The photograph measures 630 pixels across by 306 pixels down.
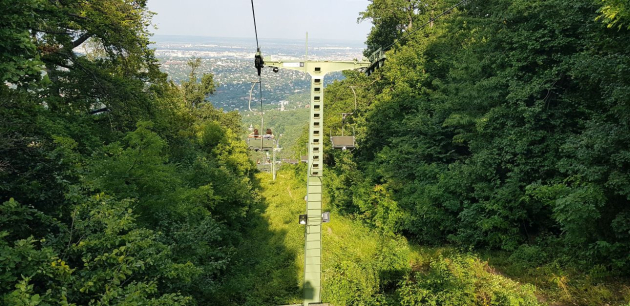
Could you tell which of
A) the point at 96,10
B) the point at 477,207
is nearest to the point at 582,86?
the point at 477,207

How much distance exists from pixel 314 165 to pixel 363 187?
43.5 ft

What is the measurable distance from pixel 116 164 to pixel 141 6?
30.9 ft

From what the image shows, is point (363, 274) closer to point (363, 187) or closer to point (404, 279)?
point (404, 279)

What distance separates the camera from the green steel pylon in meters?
8.27

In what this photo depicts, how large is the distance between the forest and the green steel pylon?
4.99 ft

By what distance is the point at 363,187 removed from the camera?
838 inches

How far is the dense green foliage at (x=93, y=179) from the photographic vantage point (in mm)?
5098

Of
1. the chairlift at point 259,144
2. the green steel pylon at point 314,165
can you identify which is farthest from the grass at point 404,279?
the chairlift at point 259,144

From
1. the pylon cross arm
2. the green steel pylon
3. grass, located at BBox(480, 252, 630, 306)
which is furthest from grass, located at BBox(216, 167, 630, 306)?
the pylon cross arm

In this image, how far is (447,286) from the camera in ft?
29.2

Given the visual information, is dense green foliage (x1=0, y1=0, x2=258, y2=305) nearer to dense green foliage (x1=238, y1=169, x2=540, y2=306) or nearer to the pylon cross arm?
dense green foliage (x1=238, y1=169, x2=540, y2=306)

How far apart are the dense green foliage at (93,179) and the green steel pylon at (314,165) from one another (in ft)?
6.75

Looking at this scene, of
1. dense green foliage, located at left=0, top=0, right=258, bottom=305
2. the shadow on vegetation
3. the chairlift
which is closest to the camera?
dense green foliage, located at left=0, top=0, right=258, bottom=305

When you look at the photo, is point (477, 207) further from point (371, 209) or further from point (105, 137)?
point (105, 137)
